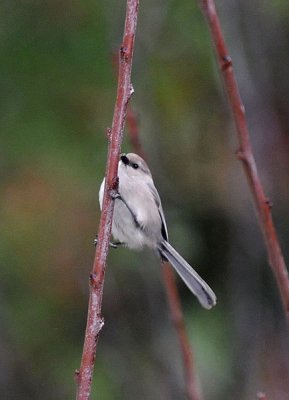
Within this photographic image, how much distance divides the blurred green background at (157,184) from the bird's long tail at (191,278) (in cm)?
114

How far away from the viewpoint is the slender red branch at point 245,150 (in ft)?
5.33

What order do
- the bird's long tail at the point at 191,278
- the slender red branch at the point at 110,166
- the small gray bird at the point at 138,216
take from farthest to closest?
the small gray bird at the point at 138,216 < the bird's long tail at the point at 191,278 < the slender red branch at the point at 110,166

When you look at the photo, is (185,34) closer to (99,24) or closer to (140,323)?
(99,24)

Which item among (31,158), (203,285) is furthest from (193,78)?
(203,285)

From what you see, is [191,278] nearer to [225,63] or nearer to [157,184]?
[225,63]

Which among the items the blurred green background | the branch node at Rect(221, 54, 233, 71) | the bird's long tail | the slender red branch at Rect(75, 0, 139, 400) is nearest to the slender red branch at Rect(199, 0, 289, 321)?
the branch node at Rect(221, 54, 233, 71)

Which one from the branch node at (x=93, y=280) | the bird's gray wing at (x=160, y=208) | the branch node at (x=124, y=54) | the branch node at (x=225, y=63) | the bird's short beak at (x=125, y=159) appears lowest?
the branch node at (x=93, y=280)

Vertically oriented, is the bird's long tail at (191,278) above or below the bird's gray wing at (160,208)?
below

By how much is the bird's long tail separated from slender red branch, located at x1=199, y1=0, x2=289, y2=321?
2.38ft

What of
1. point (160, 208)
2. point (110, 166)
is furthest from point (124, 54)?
point (160, 208)

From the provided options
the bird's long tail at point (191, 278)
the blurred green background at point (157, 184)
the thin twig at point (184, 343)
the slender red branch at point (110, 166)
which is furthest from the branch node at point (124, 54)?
the blurred green background at point (157, 184)

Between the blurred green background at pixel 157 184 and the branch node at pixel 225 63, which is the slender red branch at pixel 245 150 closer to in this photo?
the branch node at pixel 225 63

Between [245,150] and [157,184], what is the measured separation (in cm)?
268

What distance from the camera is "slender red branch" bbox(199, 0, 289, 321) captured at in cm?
163
